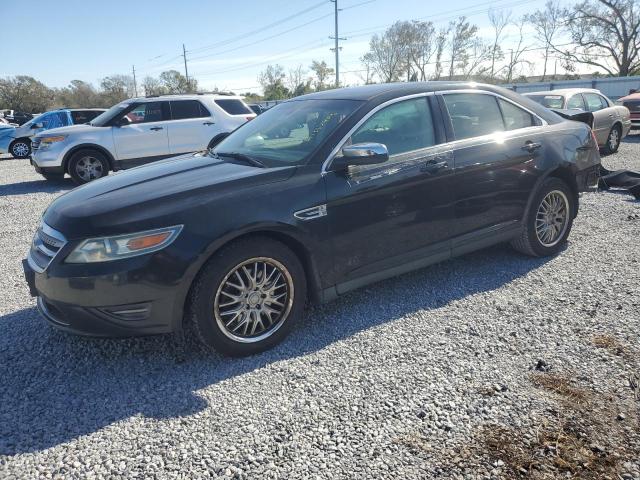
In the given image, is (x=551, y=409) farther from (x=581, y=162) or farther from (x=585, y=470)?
(x=581, y=162)

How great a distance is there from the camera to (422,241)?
12.9 feet

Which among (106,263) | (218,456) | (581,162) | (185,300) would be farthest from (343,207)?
(581,162)

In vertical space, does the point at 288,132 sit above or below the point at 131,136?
above

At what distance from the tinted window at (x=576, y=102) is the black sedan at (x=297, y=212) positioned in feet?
23.2

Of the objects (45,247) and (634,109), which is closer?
(45,247)

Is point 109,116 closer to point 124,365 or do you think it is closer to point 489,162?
point 124,365

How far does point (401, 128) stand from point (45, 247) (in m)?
2.71

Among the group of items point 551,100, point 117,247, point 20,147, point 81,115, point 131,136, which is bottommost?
point 20,147

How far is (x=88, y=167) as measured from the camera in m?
10.2

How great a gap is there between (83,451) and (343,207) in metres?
2.13

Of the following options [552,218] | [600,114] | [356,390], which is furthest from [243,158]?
[600,114]

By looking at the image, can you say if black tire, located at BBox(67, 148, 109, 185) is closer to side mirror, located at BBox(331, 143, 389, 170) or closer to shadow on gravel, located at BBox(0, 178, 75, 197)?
shadow on gravel, located at BBox(0, 178, 75, 197)

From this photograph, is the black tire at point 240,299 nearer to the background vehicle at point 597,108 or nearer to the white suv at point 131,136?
the white suv at point 131,136

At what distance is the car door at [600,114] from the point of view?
11.2m
